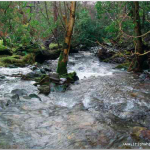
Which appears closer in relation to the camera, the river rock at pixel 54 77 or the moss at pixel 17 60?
the river rock at pixel 54 77

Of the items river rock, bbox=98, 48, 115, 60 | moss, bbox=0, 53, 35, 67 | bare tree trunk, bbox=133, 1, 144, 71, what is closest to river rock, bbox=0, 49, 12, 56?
moss, bbox=0, 53, 35, 67

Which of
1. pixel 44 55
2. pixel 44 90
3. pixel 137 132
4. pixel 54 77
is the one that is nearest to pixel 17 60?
pixel 44 55

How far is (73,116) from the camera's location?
407 centimetres

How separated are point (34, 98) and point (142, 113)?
2788mm

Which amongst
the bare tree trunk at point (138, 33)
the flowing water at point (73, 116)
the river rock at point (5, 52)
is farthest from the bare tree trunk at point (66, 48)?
the river rock at point (5, 52)

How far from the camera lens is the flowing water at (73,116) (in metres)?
3.08

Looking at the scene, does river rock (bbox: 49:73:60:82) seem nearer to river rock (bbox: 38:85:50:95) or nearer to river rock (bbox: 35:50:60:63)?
river rock (bbox: 38:85:50:95)

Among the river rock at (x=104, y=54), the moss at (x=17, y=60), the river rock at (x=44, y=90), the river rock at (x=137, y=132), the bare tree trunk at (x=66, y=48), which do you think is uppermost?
the bare tree trunk at (x=66, y=48)

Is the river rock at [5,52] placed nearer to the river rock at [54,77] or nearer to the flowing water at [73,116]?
the flowing water at [73,116]

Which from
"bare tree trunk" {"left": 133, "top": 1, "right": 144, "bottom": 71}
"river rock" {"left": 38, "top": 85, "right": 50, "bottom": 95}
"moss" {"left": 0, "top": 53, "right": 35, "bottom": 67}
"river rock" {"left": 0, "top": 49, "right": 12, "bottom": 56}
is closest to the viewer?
"river rock" {"left": 38, "top": 85, "right": 50, "bottom": 95}

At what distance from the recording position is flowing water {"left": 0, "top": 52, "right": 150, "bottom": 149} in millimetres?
3080

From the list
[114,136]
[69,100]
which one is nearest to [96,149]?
[114,136]

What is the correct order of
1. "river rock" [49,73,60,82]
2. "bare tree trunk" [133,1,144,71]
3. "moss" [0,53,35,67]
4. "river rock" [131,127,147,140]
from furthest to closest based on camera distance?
"moss" [0,53,35,67] < "bare tree trunk" [133,1,144,71] < "river rock" [49,73,60,82] < "river rock" [131,127,147,140]

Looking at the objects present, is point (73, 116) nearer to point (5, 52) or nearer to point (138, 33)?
point (138, 33)
